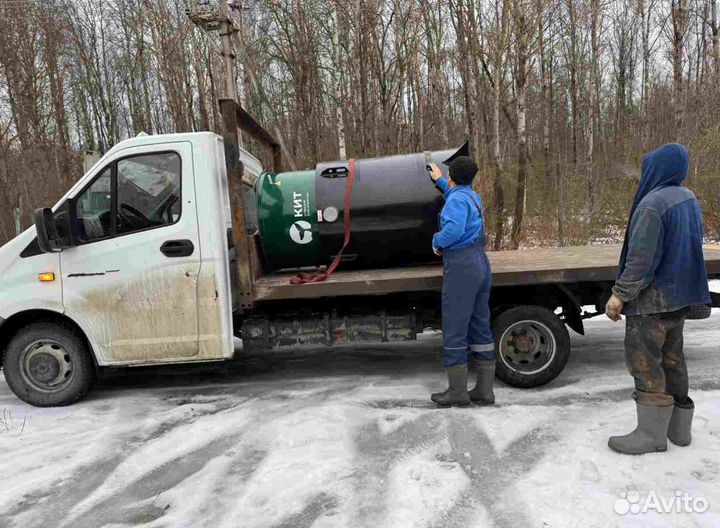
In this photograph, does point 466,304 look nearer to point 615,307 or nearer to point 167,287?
point 615,307

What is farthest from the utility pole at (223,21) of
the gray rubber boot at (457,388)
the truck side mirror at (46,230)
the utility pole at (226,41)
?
the gray rubber boot at (457,388)

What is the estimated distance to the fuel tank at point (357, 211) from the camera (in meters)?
4.79

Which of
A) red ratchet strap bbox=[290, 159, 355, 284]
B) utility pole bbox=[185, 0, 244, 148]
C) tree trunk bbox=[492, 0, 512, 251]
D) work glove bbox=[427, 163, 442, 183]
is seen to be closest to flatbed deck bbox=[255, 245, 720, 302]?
red ratchet strap bbox=[290, 159, 355, 284]

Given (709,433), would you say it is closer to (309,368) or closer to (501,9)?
(309,368)

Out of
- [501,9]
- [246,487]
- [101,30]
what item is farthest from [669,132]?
[101,30]

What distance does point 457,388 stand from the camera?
13.8ft

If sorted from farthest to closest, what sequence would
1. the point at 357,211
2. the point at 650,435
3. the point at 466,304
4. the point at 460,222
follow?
the point at 357,211
the point at 466,304
the point at 460,222
the point at 650,435

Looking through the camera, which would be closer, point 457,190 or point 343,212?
point 457,190

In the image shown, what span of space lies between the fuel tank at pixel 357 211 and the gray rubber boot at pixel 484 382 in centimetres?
123

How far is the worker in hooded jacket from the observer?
316 centimetres

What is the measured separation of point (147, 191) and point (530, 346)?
3.59 meters

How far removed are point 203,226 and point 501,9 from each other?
35.7 ft

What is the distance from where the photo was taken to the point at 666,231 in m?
3.17

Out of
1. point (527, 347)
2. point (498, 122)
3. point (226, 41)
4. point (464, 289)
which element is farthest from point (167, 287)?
point (226, 41)
